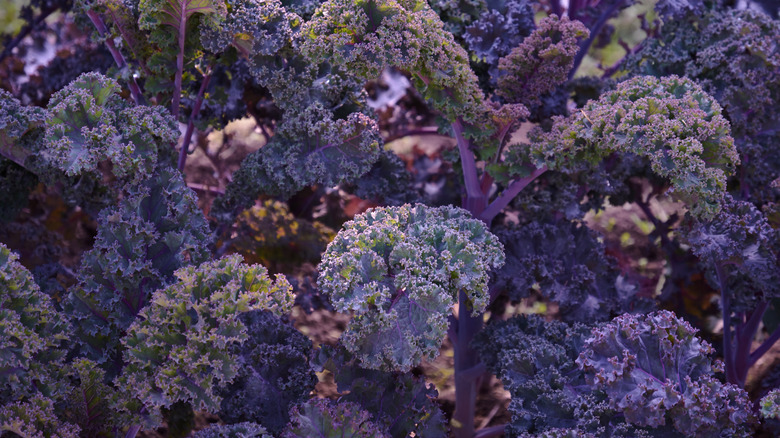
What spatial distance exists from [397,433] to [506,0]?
1.82 meters

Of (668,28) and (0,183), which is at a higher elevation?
(668,28)

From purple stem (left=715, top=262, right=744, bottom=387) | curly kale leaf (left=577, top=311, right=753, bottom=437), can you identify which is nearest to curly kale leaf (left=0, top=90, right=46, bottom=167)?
curly kale leaf (left=577, top=311, right=753, bottom=437)

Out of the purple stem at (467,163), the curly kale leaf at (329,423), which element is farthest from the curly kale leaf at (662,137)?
the curly kale leaf at (329,423)

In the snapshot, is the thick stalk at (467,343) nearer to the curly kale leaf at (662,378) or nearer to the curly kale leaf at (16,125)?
the curly kale leaf at (662,378)

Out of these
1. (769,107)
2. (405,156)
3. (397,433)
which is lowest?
(397,433)

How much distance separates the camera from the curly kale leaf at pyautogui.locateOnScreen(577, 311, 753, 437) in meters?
1.98

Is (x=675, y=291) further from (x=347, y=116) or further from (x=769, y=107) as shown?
(x=347, y=116)

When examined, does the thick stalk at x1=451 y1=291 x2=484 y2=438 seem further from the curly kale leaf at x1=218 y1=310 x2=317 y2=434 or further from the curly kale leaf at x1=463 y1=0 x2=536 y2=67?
the curly kale leaf at x1=463 y1=0 x2=536 y2=67

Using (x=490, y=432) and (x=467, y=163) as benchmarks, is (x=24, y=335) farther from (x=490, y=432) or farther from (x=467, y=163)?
(x=490, y=432)

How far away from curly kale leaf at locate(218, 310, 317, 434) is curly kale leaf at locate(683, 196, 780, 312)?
1466 millimetres

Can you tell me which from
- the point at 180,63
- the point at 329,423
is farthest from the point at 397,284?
the point at 180,63

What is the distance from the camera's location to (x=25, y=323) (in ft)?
6.49

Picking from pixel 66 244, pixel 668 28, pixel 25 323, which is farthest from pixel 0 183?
pixel 668 28

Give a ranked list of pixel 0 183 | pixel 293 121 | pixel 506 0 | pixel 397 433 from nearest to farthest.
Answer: pixel 397 433 < pixel 293 121 < pixel 0 183 < pixel 506 0
